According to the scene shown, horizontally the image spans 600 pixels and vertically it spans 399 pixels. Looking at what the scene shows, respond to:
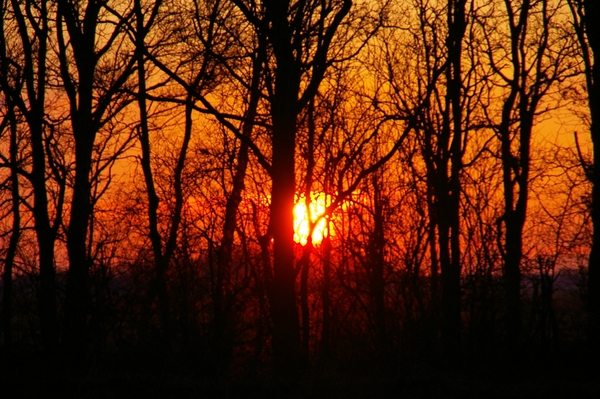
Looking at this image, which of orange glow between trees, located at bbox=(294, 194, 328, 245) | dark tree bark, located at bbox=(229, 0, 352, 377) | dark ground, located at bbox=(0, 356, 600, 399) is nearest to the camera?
dark ground, located at bbox=(0, 356, 600, 399)

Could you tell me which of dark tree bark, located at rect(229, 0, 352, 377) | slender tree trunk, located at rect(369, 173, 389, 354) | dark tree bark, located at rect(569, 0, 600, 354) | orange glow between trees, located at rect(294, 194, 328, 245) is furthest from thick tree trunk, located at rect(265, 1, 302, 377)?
orange glow between trees, located at rect(294, 194, 328, 245)

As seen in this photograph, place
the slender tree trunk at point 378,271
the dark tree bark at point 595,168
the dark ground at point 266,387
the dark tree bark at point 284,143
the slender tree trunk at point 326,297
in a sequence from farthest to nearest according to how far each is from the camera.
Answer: the slender tree trunk at point 326,297 < the slender tree trunk at point 378,271 < the dark tree bark at point 595,168 < the dark tree bark at point 284,143 < the dark ground at point 266,387

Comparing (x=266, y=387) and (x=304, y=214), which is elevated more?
(x=304, y=214)

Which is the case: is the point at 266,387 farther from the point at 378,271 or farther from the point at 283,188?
A: the point at 378,271

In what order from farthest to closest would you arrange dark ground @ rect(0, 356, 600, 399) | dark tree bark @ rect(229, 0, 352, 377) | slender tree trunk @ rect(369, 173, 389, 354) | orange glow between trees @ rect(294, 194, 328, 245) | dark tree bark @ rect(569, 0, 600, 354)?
orange glow between trees @ rect(294, 194, 328, 245) → slender tree trunk @ rect(369, 173, 389, 354) → dark tree bark @ rect(569, 0, 600, 354) → dark tree bark @ rect(229, 0, 352, 377) → dark ground @ rect(0, 356, 600, 399)

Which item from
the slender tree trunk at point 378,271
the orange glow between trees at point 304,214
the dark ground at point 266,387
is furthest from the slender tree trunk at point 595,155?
the orange glow between trees at point 304,214

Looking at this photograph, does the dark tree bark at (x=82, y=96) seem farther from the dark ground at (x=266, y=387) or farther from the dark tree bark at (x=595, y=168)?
the dark tree bark at (x=595, y=168)

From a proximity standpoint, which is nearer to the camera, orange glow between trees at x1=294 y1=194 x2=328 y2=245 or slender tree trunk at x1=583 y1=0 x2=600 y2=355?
slender tree trunk at x1=583 y1=0 x2=600 y2=355

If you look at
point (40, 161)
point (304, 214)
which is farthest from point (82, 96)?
point (304, 214)

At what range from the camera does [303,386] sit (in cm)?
938

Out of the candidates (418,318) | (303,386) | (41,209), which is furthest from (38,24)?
(303,386)

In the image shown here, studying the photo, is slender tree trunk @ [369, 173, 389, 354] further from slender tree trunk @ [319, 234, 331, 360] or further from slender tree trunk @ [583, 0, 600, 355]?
slender tree trunk @ [583, 0, 600, 355]

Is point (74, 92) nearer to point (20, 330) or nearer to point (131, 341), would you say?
point (20, 330)

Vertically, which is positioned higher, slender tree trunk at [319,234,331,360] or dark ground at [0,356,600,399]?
slender tree trunk at [319,234,331,360]
